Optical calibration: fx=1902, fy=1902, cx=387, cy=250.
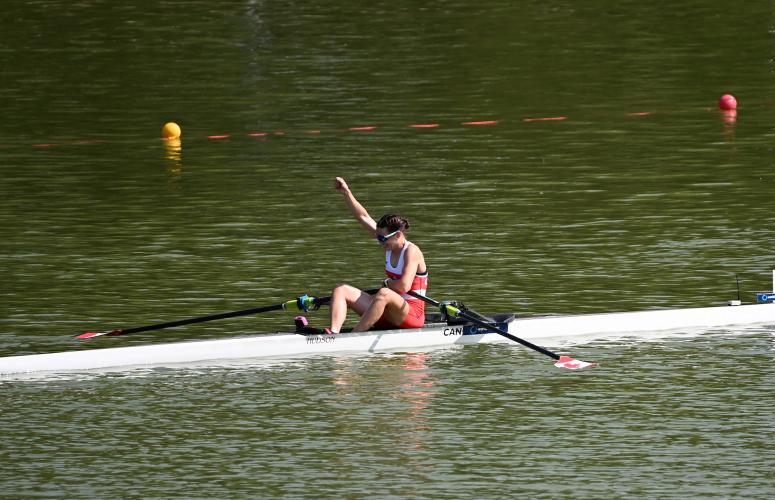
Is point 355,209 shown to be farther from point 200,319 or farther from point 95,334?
point 95,334

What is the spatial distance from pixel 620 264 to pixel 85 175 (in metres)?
8.89

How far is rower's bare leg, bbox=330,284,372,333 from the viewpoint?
14.5 m

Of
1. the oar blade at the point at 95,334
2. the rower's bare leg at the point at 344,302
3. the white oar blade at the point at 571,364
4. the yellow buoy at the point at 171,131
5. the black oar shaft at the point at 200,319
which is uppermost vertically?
the yellow buoy at the point at 171,131

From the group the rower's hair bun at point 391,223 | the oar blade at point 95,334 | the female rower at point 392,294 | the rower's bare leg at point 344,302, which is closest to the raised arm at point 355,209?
the female rower at point 392,294

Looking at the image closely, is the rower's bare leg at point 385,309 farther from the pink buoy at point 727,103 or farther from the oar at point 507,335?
the pink buoy at point 727,103

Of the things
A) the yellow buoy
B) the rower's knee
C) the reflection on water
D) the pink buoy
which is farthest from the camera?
the pink buoy

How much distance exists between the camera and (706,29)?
40.0m

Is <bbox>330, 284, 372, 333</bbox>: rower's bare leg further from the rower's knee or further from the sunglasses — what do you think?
the sunglasses

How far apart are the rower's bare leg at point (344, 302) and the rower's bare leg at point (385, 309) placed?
0.44 feet

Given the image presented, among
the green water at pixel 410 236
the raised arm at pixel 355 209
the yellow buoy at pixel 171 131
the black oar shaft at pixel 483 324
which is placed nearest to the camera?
the green water at pixel 410 236

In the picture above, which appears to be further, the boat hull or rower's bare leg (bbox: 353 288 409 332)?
rower's bare leg (bbox: 353 288 409 332)

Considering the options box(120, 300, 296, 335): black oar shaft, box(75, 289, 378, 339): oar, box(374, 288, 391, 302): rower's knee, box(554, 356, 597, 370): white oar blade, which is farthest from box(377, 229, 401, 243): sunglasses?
box(554, 356, 597, 370): white oar blade

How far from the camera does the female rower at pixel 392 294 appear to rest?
14.5 metres

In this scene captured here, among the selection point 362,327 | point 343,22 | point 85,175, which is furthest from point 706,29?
point 362,327
